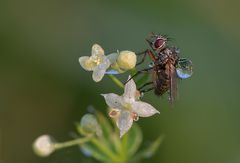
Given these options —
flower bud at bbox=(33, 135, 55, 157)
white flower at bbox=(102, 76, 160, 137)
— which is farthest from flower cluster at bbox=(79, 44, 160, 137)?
flower bud at bbox=(33, 135, 55, 157)

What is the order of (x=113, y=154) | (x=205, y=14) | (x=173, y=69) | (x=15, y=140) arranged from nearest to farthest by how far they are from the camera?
1. (x=173, y=69)
2. (x=113, y=154)
3. (x=15, y=140)
4. (x=205, y=14)

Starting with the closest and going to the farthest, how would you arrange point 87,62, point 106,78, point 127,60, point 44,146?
point 127,60 < point 87,62 < point 44,146 < point 106,78

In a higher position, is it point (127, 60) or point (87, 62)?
point (87, 62)

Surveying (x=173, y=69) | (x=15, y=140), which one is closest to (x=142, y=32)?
(x=15, y=140)

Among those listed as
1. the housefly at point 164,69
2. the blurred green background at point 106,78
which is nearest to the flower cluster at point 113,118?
the housefly at point 164,69

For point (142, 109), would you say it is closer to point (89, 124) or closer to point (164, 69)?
point (164, 69)

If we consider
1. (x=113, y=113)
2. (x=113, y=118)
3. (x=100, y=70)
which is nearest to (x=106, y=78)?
(x=113, y=118)

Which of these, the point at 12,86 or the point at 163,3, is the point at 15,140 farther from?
the point at 163,3
